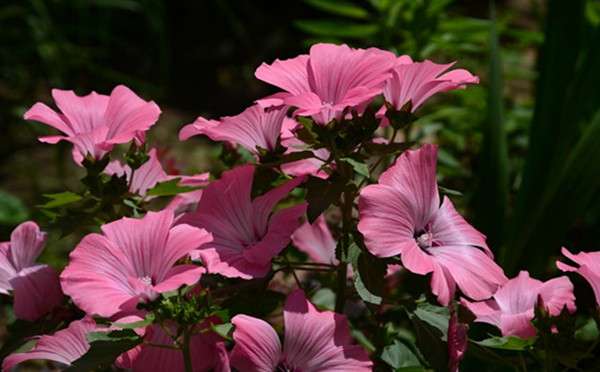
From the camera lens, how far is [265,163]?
3.37 ft

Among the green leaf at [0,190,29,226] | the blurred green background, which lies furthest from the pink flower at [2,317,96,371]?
the green leaf at [0,190,29,226]

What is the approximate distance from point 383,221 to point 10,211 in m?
1.93

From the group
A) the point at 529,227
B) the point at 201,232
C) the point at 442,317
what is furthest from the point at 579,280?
the point at 201,232

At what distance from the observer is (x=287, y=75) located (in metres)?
0.96

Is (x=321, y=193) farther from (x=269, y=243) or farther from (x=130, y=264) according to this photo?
(x=130, y=264)

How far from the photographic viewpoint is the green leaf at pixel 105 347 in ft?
2.93

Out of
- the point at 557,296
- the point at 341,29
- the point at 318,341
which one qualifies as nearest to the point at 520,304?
the point at 557,296

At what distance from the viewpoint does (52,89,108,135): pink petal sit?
105 centimetres

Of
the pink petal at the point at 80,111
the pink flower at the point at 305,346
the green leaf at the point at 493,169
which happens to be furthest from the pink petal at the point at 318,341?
the green leaf at the point at 493,169

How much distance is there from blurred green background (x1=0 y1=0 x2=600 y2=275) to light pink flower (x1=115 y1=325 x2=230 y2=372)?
337 mm

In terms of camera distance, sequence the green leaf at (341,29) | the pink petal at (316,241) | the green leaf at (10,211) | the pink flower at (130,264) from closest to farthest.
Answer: the pink flower at (130,264)
the pink petal at (316,241)
the green leaf at (341,29)
the green leaf at (10,211)

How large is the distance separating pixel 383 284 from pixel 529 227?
30.3 inches

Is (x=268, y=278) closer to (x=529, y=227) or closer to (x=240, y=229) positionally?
(x=240, y=229)

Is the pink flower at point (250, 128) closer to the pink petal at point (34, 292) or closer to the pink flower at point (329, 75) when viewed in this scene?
the pink flower at point (329, 75)
